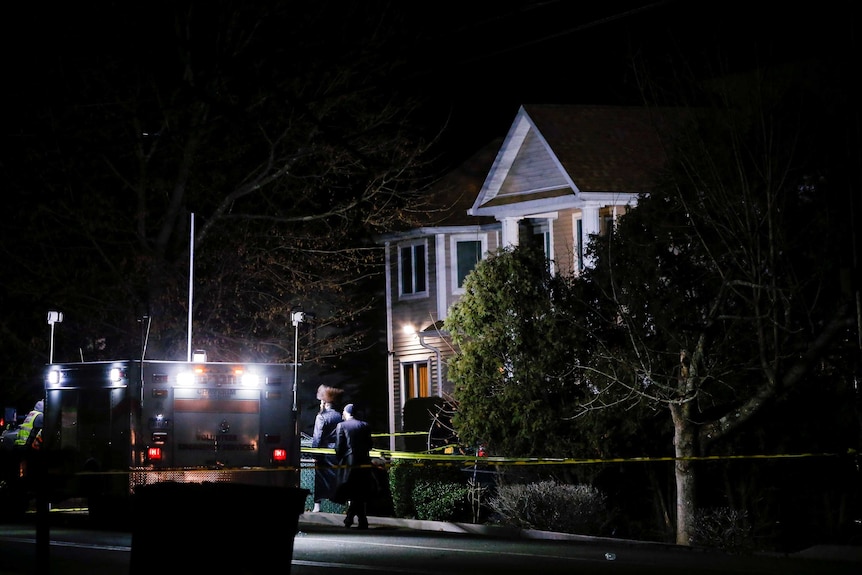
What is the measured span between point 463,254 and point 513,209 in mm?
4940

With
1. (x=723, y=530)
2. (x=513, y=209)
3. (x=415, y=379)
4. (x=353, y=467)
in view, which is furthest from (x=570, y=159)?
(x=723, y=530)

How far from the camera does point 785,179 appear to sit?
653 inches

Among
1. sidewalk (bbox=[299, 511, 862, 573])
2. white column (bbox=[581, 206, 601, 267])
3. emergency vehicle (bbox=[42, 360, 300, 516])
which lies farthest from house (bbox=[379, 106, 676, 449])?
emergency vehicle (bbox=[42, 360, 300, 516])

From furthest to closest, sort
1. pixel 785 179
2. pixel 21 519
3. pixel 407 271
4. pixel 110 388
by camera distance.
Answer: pixel 407 271, pixel 21 519, pixel 110 388, pixel 785 179

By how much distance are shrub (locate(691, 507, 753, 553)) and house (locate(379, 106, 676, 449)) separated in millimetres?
6894

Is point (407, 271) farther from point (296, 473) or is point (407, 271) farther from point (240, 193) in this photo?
point (296, 473)

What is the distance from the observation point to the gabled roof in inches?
1081

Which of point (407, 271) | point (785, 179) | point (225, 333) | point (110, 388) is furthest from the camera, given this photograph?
point (407, 271)

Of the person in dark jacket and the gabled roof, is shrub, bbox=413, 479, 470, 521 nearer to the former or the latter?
the person in dark jacket

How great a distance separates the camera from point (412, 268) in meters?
35.8

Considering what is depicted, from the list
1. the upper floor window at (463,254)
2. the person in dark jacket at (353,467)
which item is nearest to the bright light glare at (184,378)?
the person in dark jacket at (353,467)

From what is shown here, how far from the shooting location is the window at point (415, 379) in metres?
36.0

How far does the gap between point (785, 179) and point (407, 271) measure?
20236 mm

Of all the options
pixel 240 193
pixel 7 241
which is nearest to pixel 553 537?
pixel 240 193
